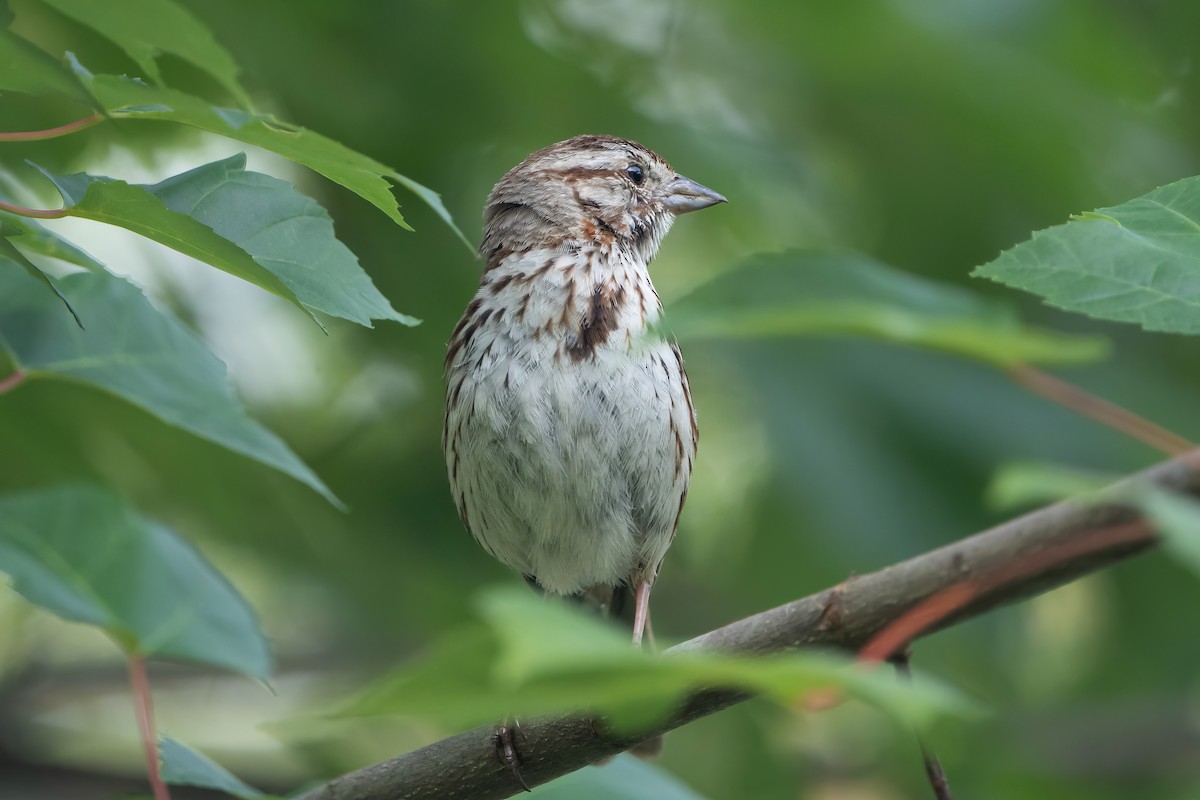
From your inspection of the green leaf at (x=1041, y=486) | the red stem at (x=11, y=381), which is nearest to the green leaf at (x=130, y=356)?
the red stem at (x=11, y=381)

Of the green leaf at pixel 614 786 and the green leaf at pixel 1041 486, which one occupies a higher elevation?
the green leaf at pixel 614 786

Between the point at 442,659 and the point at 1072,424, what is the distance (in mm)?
5348

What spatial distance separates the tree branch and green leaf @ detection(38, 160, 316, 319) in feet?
4.03

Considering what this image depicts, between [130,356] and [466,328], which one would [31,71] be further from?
[466,328]

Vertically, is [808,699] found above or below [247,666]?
below

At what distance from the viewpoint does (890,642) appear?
2.39 metres

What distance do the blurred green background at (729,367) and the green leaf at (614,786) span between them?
2050mm

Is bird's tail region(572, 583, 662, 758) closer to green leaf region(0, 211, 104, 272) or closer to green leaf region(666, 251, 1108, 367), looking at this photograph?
green leaf region(0, 211, 104, 272)

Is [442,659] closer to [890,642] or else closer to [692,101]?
[890,642]

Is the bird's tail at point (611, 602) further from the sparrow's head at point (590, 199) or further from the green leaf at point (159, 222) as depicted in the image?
the green leaf at point (159, 222)

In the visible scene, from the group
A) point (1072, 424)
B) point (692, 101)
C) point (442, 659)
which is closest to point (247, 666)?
point (442, 659)

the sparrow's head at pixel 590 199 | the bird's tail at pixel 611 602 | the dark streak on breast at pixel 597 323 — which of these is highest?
the sparrow's head at pixel 590 199

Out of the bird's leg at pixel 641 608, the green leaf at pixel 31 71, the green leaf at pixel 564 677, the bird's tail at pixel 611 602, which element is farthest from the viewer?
the bird's tail at pixel 611 602

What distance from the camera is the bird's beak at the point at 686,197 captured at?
579 centimetres
